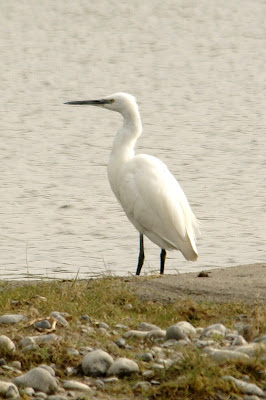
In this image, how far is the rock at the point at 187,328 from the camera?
462 cm

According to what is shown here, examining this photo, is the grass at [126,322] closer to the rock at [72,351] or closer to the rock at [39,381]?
the rock at [72,351]

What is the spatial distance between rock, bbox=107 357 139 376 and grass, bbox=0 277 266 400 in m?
0.03

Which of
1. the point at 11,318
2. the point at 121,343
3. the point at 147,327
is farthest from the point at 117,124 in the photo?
the point at 121,343

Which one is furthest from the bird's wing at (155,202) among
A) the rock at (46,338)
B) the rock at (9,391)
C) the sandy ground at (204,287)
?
the rock at (9,391)

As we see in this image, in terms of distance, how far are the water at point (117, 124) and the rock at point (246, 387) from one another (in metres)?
2.50

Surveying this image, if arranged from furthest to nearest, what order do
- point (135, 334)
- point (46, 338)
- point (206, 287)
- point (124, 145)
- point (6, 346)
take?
point (124, 145) < point (206, 287) < point (135, 334) < point (46, 338) < point (6, 346)

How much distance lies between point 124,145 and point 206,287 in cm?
229

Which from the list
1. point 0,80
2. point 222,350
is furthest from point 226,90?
point 222,350

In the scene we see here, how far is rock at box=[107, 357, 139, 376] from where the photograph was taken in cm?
414

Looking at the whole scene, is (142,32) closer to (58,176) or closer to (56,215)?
(58,176)

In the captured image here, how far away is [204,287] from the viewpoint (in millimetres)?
5902

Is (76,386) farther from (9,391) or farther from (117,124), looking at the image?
(117,124)

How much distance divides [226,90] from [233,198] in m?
6.41

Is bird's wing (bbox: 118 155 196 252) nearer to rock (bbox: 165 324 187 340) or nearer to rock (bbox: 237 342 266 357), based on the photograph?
rock (bbox: 165 324 187 340)
